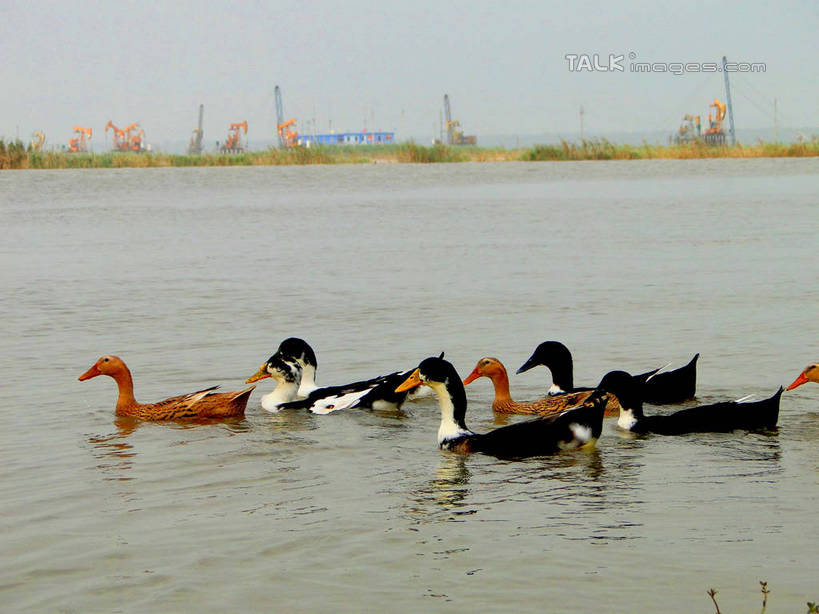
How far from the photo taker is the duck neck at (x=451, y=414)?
28.1 ft

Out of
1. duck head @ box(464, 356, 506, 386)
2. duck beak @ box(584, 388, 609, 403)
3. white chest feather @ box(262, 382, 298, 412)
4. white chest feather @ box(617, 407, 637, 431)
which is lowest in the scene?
white chest feather @ box(617, 407, 637, 431)

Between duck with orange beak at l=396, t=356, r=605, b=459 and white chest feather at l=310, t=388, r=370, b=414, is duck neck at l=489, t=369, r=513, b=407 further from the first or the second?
duck with orange beak at l=396, t=356, r=605, b=459

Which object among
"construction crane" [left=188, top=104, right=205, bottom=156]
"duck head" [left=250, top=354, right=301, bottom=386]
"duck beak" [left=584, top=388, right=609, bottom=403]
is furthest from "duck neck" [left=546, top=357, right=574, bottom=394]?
"construction crane" [left=188, top=104, right=205, bottom=156]

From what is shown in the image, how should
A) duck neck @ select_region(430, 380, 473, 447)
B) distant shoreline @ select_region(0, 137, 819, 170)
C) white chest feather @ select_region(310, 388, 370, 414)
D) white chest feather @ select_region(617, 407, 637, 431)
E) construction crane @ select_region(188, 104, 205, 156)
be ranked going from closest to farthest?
duck neck @ select_region(430, 380, 473, 447), white chest feather @ select_region(617, 407, 637, 431), white chest feather @ select_region(310, 388, 370, 414), distant shoreline @ select_region(0, 137, 819, 170), construction crane @ select_region(188, 104, 205, 156)

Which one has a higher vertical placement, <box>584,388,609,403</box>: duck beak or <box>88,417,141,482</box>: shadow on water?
<box>584,388,609,403</box>: duck beak

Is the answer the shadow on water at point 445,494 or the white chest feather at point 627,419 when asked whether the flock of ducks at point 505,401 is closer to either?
the white chest feather at point 627,419

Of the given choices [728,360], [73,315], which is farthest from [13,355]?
[728,360]

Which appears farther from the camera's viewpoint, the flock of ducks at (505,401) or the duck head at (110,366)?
the duck head at (110,366)

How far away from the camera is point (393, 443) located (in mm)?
9016

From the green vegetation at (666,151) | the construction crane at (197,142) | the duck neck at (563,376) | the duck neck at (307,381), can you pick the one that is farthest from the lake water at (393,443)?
the construction crane at (197,142)

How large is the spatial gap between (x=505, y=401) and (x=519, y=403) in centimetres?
13

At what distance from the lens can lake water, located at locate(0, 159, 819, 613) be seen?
579 centimetres

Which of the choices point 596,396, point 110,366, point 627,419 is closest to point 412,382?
point 596,396

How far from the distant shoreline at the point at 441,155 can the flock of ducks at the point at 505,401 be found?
59.2 metres
